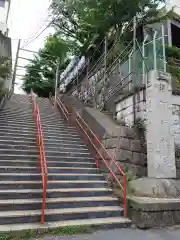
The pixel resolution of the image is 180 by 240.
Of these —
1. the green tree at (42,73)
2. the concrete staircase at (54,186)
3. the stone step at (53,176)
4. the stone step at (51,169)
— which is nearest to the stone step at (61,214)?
the concrete staircase at (54,186)

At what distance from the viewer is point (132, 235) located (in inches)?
166

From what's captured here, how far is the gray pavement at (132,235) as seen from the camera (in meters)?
4.03

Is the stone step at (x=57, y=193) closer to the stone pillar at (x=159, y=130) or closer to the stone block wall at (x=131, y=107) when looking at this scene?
the stone pillar at (x=159, y=130)

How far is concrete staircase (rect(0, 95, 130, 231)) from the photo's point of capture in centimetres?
453

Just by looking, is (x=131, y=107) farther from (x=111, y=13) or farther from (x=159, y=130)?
(x=111, y=13)

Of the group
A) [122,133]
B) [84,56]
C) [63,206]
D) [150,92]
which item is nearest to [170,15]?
[84,56]

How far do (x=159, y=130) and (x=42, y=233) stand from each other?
3506 millimetres

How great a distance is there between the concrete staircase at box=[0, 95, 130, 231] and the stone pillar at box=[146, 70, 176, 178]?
132cm

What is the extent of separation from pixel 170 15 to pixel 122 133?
26.7ft

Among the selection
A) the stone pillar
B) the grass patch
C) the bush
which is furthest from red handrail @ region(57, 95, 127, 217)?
the bush

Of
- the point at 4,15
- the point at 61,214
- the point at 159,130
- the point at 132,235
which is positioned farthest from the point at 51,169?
the point at 4,15

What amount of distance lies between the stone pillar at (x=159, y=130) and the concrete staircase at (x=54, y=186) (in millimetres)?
1317

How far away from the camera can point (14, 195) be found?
4902 mm

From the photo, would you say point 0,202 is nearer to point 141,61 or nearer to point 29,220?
point 29,220
